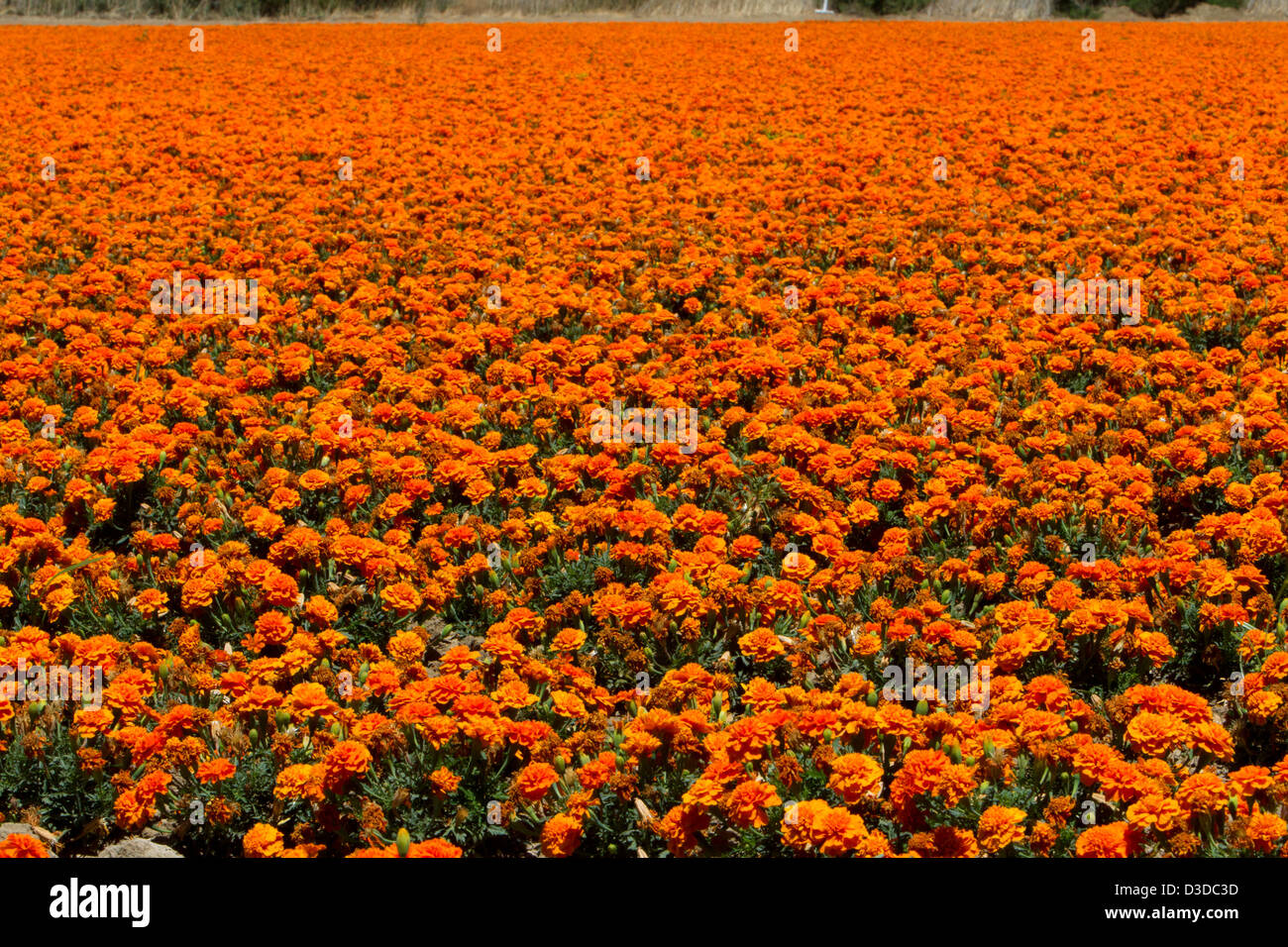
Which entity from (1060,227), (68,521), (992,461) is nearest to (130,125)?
(68,521)

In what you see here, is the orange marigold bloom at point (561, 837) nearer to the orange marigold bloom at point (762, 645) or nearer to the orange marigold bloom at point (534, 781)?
the orange marigold bloom at point (534, 781)

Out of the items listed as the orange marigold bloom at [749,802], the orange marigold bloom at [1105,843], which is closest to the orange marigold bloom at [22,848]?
the orange marigold bloom at [749,802]

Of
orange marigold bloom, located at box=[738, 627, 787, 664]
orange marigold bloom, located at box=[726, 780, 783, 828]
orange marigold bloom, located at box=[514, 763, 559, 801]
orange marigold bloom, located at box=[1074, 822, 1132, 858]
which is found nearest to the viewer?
orange marigold bloom, located at box=[1074, 822, 1132, 858]

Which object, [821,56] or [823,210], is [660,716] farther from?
[821,56]

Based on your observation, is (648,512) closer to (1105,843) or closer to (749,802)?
(749,802)

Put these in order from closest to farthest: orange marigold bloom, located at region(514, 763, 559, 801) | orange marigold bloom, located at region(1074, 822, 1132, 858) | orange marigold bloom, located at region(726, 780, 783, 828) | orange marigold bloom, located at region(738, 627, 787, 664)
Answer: orange marigold bloom, located at region(1074, 822, 1132, 858) → orange marigold bloom, located at region(726, 780, 783, 828) → orange marigold bloom, located at region(514, 763, 559, 801) → orange marigold bloom, located at region(738, 627, 787, 664)

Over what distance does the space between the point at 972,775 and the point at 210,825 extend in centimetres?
→ 232

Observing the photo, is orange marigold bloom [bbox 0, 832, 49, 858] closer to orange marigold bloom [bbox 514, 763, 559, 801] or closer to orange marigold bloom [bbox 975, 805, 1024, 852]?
orange marigold bloom [bbox 514, 763, 559, 801]

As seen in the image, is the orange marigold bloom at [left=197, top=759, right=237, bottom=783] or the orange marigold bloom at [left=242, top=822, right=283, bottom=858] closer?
the orange marigold bloom at [left=242, top=822, right=283, bottom=858]

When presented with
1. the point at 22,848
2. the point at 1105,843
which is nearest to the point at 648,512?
the point at 1105,843

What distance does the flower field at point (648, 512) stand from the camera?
3520 mm

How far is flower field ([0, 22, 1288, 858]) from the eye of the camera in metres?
3.52

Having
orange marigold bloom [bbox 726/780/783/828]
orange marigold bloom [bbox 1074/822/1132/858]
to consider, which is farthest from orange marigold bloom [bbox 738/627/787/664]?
orange marigold bloom [bbox 1074/822/1132/858]

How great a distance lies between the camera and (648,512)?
4.75 metres
